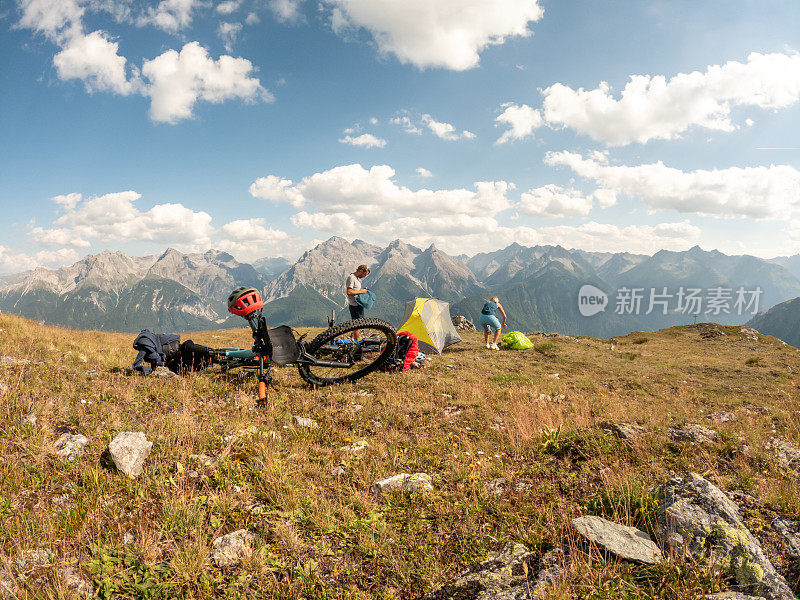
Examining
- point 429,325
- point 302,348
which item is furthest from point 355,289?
point 429,325

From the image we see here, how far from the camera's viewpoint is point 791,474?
4.65 m

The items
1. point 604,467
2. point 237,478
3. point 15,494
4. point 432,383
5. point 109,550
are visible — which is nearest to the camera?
point 109,550

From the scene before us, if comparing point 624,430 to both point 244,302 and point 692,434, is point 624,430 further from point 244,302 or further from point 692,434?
point 244,302

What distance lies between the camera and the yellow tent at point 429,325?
62.8 ft

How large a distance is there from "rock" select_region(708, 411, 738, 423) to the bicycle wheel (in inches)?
336

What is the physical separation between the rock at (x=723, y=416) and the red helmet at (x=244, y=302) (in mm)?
11707

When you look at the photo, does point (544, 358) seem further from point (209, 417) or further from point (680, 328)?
point (680, 328)

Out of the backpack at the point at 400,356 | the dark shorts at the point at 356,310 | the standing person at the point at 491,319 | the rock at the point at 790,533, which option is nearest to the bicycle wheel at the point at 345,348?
the backpack at the point at 400,356

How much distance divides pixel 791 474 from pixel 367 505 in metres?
5.73

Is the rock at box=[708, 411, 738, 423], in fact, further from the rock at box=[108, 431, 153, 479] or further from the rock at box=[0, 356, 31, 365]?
the rock at box=[0, 356, 31, 365]

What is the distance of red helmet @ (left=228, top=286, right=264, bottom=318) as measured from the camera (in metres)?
7.87

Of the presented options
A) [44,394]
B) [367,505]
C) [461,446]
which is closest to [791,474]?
[461,446]

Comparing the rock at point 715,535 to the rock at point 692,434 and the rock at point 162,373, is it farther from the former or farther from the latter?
the rock at point 162,373

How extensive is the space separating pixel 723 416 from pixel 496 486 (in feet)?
28.5
